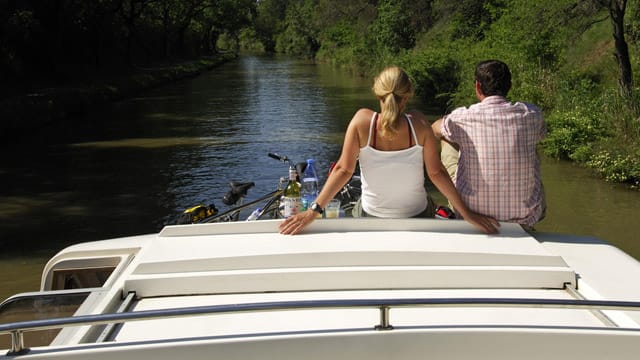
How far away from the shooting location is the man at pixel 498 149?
12.8 feet

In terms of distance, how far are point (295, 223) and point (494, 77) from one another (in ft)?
4.49

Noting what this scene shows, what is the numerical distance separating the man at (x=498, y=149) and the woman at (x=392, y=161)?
216 mm

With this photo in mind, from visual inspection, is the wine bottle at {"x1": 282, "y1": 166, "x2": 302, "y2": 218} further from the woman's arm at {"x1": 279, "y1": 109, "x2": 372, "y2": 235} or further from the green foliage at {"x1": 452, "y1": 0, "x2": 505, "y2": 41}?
the green foliage at {"x1": 452, "y1": 0, "x2": 505, "y2": 41}

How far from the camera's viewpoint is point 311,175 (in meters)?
5.10

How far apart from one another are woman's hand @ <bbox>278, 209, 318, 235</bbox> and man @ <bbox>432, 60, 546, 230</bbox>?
36.1 inches

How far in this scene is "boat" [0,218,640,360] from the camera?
2430 mm

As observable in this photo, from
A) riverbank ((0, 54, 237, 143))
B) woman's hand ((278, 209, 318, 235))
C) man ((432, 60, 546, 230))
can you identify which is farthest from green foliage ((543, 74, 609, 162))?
riverbank ((0, 54, 237, 143))

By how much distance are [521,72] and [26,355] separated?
1646cm

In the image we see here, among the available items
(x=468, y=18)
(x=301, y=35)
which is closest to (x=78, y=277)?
(x=468, y=18)

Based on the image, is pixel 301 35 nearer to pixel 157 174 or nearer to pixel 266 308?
pixel 157 174

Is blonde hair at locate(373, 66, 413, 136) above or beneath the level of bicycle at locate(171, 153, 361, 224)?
above

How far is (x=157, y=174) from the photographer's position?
45.9 feet

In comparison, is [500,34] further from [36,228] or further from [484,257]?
[484,257]

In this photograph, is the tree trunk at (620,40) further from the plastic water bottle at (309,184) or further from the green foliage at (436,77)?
the plastic water bottle at (309,184)
